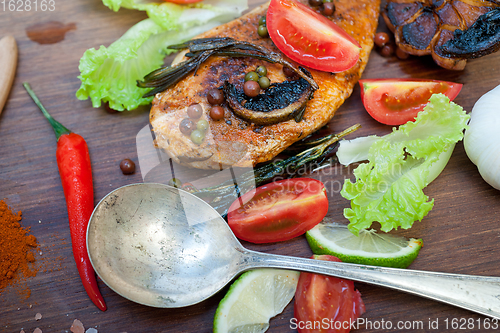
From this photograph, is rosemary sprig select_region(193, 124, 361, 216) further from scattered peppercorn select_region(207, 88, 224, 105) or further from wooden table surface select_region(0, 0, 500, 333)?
scattered peppercorn select_region(207, 88, 224, 105)

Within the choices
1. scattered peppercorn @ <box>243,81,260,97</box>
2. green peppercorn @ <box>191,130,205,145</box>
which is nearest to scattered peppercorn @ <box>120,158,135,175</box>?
green peppercorn @ <box>191,130,205,145</box>

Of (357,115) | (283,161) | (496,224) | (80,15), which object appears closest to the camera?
(496,224)

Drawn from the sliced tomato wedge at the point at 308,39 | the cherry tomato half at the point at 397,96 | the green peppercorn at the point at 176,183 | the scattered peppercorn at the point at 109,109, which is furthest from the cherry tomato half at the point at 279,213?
the scattered peppercorn at the point at 109,109

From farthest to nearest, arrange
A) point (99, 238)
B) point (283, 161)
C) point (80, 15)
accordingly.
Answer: point (80, 15) → point (283, 161) → point (99, 238)

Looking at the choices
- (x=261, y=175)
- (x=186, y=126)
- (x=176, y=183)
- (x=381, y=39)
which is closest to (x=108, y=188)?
(x=176, y=183)

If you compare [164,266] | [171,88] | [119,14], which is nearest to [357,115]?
[171,88]

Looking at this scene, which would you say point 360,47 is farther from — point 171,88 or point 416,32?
point 171,88
